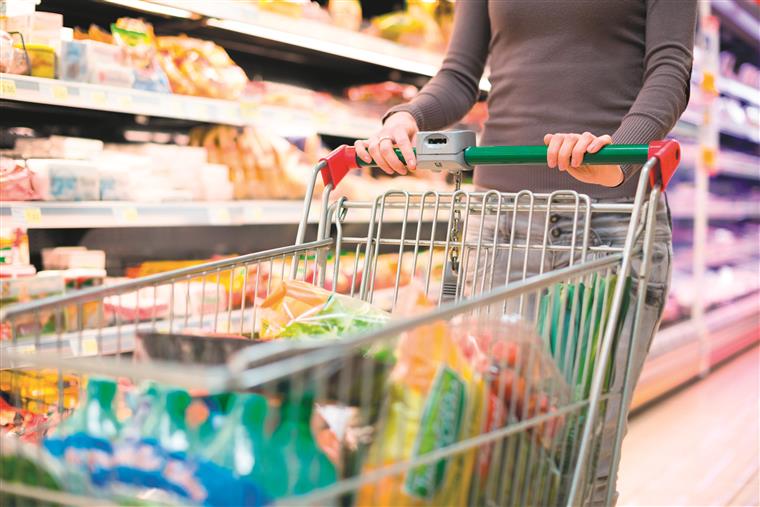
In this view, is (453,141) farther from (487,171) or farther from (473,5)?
(473,5)

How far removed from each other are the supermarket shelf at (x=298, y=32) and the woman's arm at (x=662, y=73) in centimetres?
126

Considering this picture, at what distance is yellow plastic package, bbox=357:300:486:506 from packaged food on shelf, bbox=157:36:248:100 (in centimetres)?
178

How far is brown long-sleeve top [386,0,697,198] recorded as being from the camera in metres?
1.44

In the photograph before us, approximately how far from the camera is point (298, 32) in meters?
2.51

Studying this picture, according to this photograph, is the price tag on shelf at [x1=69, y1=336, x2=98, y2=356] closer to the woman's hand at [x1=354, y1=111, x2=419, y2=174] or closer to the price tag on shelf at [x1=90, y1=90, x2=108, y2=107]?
the price tag on shelf at [x1=90, y1=90, x2=108, y2=107]

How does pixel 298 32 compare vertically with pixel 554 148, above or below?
above

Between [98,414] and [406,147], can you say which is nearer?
[98,414]

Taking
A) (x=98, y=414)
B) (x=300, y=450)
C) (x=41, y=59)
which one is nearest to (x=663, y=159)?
(x=300, y=450)

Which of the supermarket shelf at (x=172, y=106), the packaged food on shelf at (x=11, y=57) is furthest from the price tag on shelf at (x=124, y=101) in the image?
the packaged food on shelf at (x=11, y=57)

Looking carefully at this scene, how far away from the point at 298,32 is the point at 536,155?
151cm

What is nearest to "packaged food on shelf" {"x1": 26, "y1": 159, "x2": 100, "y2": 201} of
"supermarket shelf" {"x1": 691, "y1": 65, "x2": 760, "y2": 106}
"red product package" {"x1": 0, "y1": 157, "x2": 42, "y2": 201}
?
"red product package" {"x1": 0, "y1": 157, "x2": 42, "y2": 201}

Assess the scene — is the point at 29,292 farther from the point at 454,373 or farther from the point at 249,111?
the point at 454,373

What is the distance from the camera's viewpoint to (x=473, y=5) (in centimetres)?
171

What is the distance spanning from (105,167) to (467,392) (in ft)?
5.30
